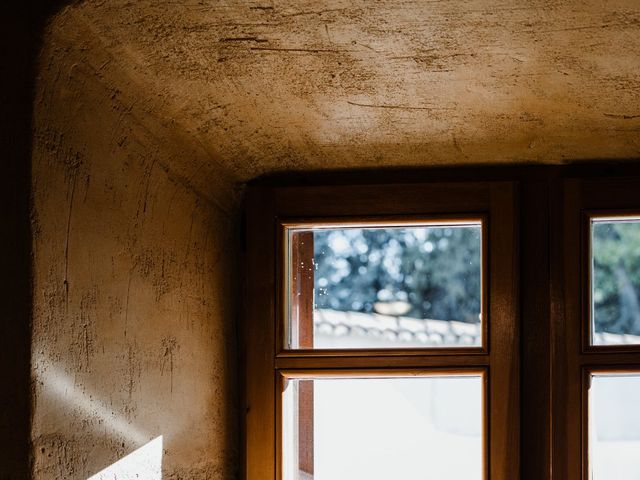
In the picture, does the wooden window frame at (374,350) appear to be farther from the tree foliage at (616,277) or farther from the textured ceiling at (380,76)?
the tree foliage at (616,277)

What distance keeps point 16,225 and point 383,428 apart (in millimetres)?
1210

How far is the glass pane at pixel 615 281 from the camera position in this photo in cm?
205

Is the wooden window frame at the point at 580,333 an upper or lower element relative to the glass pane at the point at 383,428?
upper

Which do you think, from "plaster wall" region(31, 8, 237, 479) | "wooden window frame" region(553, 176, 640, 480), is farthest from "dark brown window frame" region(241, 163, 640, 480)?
"plaster wall" region(31, 8, 237, 479)

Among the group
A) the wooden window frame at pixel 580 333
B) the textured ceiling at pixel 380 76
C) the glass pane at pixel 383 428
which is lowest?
the glass pane at pixel 383 428

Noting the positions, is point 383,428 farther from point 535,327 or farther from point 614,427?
point 614,427

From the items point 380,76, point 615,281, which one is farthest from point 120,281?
point 615,281

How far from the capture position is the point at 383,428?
6.99 ft

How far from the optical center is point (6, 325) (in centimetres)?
123

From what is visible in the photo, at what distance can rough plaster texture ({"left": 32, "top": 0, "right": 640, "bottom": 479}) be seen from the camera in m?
1.35

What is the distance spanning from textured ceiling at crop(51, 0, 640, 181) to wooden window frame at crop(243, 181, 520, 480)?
0.28 feet

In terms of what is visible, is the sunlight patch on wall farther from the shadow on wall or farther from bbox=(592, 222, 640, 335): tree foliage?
bbox=(592, 222, 640, 335): tree foliage

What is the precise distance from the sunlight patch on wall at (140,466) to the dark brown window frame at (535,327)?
1.38ft

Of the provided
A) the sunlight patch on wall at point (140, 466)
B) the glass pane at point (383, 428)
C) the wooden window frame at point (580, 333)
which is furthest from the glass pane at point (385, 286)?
the sunlight patch on wall at point (140, 466)
